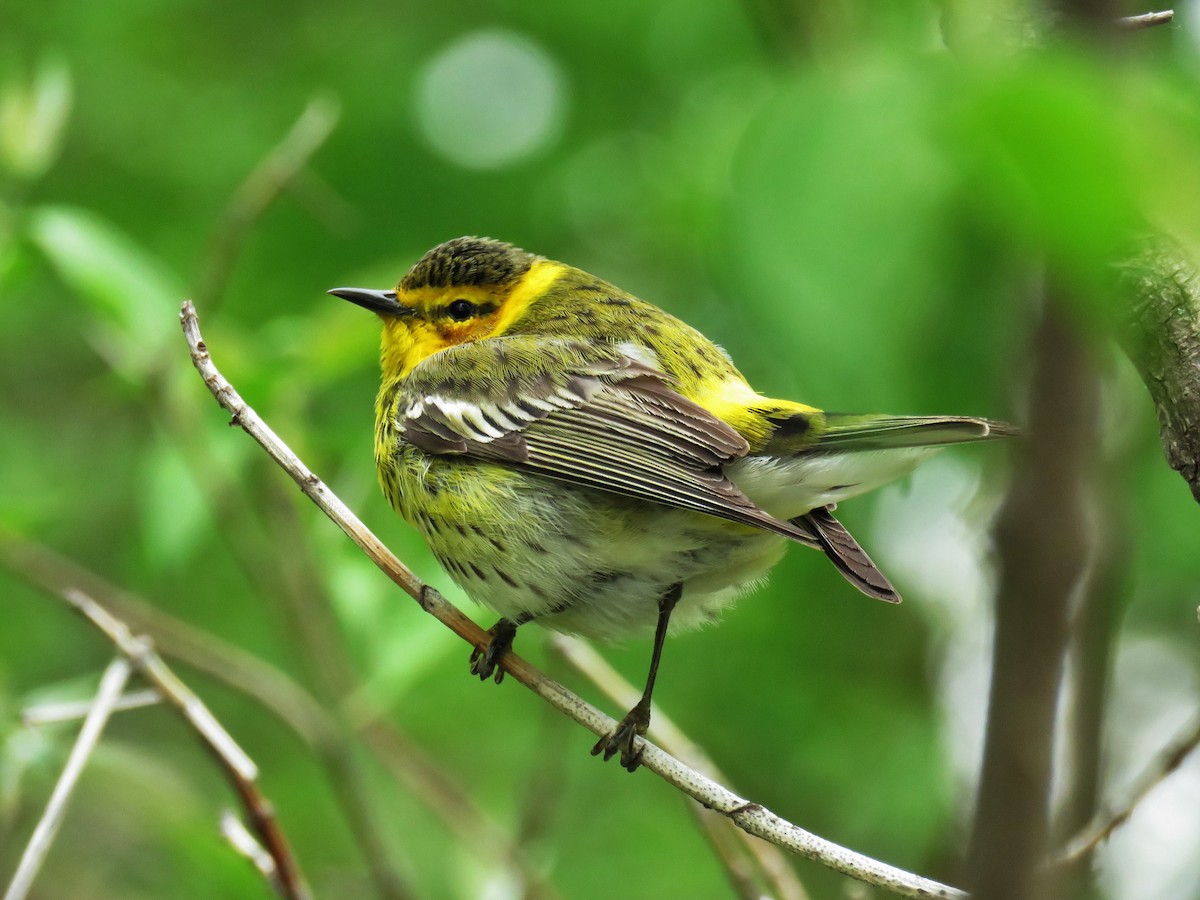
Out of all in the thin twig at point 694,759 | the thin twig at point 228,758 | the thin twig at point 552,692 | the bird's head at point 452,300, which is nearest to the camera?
the thin twig at point 552,692

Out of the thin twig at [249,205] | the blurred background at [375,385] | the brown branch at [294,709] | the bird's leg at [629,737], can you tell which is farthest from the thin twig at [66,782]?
the thin twig at [249,205]

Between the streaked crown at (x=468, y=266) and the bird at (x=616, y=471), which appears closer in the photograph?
the bird at (x=616, y=471)

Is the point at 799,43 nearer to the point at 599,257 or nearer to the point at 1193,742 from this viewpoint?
the point at 599,257

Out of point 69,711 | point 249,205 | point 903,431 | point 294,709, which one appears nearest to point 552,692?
point 903,431

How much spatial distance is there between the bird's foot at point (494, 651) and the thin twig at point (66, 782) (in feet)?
2.72

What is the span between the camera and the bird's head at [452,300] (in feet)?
14.3

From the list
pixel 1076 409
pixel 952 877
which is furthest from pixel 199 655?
pixel 1076 409

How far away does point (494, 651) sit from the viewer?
326 cm

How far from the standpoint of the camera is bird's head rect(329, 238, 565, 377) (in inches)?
172

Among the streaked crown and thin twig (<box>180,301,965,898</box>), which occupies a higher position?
the streaked crown

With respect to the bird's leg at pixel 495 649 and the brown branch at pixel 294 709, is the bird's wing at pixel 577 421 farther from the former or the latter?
the brown branch at pixel 294 709

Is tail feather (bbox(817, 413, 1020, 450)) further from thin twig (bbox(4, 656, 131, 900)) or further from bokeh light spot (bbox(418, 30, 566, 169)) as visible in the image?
bokeh light spot (bbox(418, 30, 566, 169))

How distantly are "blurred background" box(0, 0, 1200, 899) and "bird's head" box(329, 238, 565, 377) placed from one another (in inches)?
5.2

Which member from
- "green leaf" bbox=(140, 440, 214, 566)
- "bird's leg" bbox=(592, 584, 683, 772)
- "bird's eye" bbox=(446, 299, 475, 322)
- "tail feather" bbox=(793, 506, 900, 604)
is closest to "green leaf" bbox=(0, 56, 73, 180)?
"green leaf" bbox=(140, 440, 214, 566)
